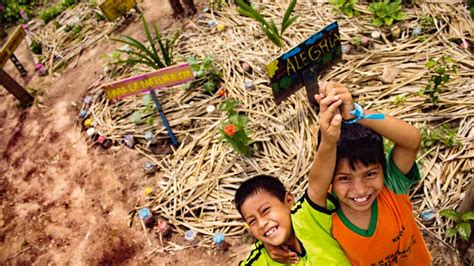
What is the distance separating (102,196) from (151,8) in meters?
2.45

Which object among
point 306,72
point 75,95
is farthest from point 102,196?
point 306,72

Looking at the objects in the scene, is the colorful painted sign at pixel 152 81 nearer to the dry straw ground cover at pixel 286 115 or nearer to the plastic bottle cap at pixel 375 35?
the dry straw ground cover at pixel 286 115

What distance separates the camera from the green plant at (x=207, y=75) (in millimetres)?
3743

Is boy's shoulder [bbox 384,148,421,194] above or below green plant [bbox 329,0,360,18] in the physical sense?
above

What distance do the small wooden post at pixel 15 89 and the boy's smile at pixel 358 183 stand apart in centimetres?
384

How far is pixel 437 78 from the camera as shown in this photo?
112 inches

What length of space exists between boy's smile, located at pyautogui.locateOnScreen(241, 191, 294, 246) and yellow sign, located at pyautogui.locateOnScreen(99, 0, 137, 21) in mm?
3210

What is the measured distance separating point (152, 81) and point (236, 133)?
2.29 feet

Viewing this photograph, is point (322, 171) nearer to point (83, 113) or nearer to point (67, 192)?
point (67, 192)

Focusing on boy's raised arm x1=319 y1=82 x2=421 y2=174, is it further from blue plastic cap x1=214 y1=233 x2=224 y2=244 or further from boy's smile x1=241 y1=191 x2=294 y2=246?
blue plastic cap x1=214 y1=233 x2=224 y2=244

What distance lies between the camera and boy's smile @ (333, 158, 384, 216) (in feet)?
5.13

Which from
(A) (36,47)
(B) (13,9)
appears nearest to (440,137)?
(A) (36,47)

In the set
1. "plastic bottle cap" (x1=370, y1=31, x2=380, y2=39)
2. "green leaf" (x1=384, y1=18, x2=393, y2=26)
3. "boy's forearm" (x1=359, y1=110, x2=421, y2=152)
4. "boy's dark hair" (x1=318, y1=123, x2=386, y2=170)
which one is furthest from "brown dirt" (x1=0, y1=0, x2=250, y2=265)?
"green leaf" (x1=384, y1=18, x2=393, y2=26)

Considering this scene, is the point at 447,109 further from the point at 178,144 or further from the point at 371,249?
the point at 178,144
